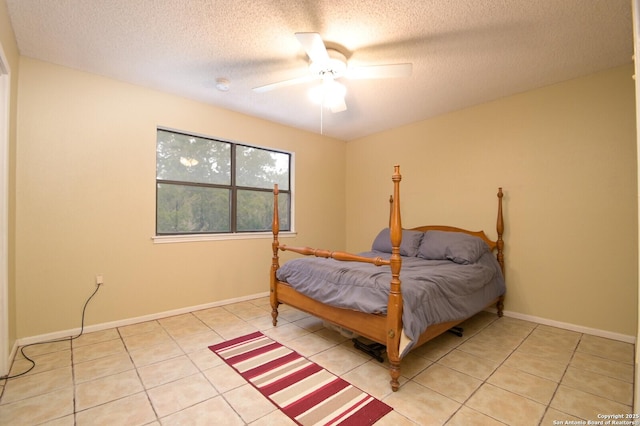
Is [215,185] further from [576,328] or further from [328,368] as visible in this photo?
[576,328]

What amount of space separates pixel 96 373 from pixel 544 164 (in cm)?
431

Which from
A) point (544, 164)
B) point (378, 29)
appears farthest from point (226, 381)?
point (544, 164)

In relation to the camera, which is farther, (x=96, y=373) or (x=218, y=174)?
(x=218, y=174)

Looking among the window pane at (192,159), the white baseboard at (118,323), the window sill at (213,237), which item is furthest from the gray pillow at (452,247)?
the window pane at (192,159)

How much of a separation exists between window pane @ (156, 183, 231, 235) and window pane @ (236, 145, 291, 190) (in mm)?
356

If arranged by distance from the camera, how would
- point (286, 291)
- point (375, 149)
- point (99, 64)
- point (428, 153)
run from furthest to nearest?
point (375, 149)
point (428, 153)
point (286, 291)
point (99, 64)

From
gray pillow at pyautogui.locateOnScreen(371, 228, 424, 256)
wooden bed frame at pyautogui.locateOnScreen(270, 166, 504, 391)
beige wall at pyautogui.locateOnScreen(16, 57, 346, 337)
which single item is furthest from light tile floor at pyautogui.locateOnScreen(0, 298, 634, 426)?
gray pillow at pyautogui.locateOnScreen(371, 228, 424, 256)

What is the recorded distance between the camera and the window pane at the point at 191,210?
10.4 ft

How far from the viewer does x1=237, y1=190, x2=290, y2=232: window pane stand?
148 inches

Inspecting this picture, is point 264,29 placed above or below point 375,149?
above

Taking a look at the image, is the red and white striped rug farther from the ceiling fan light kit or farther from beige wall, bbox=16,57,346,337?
the ceiling fan light kit

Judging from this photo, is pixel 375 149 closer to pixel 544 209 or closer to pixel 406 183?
pixel 406 183

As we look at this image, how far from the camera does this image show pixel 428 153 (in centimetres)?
382

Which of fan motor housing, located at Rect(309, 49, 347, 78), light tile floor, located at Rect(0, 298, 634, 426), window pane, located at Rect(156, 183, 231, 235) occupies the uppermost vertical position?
fan motor housing, located at Rect(309, 49, 347, 78)
